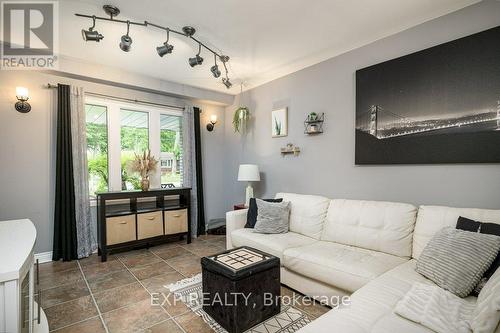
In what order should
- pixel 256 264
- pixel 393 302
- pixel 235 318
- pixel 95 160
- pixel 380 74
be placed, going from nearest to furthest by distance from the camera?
pixel 393 302 → pixel 235 318 → pixel 256 264 → pixel 380 74 → pixel 95 160

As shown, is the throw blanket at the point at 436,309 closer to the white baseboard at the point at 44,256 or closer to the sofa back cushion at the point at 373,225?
the sofa back cushion at the point at 373,225

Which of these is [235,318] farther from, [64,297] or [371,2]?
[371,2]

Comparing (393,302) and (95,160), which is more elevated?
(95,160)

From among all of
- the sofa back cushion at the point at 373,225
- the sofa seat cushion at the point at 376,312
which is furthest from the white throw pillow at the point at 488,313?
the sofa back cushion at the point at 373,225

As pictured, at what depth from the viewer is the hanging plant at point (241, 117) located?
14.1 feet

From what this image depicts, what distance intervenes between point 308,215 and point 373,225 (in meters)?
0.73

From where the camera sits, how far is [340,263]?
79.9 inches

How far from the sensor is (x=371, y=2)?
217cm

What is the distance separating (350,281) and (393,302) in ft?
1.58

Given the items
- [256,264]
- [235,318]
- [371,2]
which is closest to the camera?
[235,318]

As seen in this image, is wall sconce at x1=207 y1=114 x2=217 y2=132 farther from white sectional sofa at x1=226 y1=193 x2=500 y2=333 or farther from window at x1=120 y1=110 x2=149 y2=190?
white sectional sofa at x1=226 y1=193 x2=500 y2=333

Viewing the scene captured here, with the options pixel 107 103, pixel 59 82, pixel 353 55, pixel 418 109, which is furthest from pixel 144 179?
pixel 418 109

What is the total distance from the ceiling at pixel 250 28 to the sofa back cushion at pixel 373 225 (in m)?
1.82

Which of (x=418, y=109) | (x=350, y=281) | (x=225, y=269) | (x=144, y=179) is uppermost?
(x=418, y=109)
